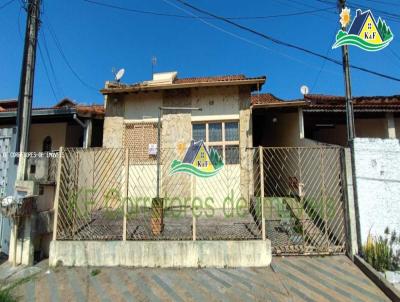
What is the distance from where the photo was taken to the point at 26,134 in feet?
21.5

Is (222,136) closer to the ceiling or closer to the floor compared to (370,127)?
closer to the floor

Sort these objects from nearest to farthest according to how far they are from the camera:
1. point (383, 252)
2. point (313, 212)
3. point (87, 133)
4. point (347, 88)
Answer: point (383, 252) < point (347, 88) < point (313, 212) < point (87, 133)

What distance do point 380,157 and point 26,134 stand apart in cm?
810

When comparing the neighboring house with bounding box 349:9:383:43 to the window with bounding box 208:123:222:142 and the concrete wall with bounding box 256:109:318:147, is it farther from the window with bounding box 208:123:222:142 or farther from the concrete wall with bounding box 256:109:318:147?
the window with bounding box 208:123:222:142

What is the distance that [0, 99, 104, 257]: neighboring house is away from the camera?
594cm

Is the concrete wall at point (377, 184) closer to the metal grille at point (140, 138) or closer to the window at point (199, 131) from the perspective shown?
the window at point (199, 131)

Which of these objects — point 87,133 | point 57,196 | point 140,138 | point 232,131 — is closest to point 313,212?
point 232,131

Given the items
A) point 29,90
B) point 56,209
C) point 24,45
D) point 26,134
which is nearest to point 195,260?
point 56,209

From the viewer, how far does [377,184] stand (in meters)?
5.59

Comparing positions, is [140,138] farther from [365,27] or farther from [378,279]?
[378,279]

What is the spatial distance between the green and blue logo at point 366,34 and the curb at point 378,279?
14.9 feet

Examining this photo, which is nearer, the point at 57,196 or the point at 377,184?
the point at 377,184

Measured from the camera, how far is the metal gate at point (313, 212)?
19.0ft

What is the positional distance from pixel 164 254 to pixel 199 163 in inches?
78.6
